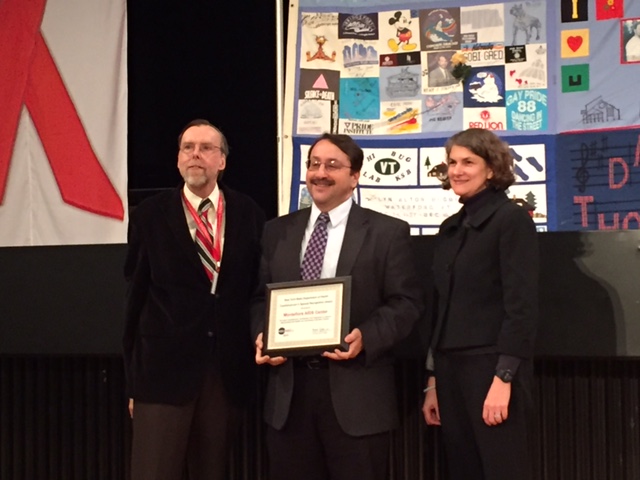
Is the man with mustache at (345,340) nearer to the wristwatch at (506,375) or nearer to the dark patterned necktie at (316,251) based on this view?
the dark patterned necktie at (316,251)

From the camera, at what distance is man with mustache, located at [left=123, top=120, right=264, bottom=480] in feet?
9.16

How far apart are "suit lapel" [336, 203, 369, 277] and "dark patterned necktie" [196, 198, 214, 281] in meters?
0.46

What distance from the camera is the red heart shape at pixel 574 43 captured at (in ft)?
12.9

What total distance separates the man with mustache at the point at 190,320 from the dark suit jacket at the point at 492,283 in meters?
0.69

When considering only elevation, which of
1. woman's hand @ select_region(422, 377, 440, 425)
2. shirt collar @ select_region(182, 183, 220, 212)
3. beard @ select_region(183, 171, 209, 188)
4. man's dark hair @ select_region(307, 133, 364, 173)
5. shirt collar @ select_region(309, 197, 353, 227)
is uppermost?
man's dark hair @ select_region(307, 133, 364, 173)

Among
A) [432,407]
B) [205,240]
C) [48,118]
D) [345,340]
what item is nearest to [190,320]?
[205,240]

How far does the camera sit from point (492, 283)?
2602 mm

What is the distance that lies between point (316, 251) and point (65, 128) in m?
2.24

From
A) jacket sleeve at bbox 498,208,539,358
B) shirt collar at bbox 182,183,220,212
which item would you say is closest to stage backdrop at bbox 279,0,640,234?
shirt collar at bbox 182,183,220,212

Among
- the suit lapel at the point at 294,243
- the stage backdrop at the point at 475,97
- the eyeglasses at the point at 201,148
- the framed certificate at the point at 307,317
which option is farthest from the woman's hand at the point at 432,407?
the stage backdrop at the point at 475,97

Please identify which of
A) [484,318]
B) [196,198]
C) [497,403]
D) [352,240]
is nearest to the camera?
[497,403]

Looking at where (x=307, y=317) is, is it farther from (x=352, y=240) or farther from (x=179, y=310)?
(x=179, y=310)

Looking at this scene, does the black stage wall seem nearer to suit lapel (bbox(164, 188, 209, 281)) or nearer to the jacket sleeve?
the jacket sleeve

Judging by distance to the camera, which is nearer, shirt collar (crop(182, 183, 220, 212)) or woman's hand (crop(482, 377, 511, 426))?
woman's hand (crop(482, 377, 511, 426))
